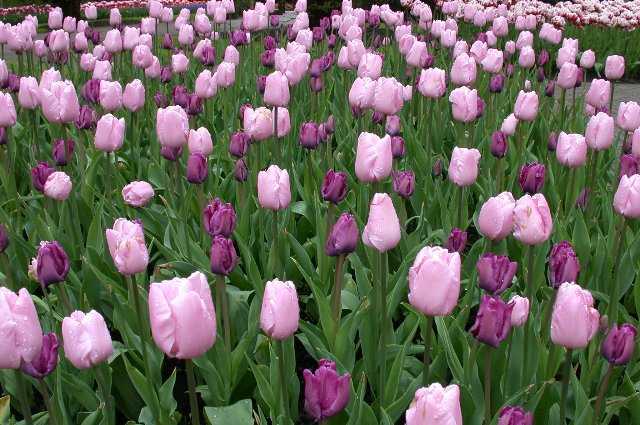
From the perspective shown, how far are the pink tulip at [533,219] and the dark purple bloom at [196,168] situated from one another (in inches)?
39.5

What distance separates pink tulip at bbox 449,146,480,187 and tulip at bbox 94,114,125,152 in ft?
3.58

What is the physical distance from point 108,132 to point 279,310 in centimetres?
136

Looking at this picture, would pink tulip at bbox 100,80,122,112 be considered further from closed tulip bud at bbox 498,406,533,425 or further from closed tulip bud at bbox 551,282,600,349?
closed tulip bud at bbox 498,406,533,425

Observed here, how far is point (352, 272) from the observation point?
2633 mm

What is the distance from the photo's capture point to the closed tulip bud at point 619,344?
1.42 meters

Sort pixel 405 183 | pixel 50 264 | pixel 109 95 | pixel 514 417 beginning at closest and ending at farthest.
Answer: pixel 514 417, pixel 50 264, pixel 405 183, pixel 109 95

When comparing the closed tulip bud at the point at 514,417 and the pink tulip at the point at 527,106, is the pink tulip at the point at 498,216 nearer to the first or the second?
the closed tulip bud at the point at 514,417

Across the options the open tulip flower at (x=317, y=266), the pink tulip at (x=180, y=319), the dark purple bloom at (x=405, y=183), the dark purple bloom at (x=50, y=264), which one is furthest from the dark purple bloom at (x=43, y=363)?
the dark purple bloom at (x=405, y=183)

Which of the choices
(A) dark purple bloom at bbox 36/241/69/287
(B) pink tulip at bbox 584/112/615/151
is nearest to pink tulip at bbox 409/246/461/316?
(A) dark purple bloom at bbox 36/241/69/287

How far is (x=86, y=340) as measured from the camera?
4.54 feet

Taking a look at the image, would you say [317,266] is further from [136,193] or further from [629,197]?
[629,197]

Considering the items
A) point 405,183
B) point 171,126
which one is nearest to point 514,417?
point 405,183

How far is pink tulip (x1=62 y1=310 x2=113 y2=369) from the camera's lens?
53.9 inches

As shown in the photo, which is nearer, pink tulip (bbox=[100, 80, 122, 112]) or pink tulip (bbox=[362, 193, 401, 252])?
pink tulip (bbox=[362, 193, 401, 252])
